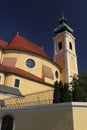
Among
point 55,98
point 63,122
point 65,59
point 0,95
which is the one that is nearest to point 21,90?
point 0,95

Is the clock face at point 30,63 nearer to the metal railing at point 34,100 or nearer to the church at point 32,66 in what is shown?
the church at point 32,66

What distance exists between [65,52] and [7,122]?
27.4 meters

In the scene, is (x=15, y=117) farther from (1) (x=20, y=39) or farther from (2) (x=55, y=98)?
(1) (x=20, y=39)

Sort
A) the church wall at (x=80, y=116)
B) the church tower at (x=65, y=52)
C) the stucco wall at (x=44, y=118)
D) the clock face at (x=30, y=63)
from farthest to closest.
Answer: the church tower at (x=65, y=52)
the clock face at (x=30, y=63)
the stucco wall at (x=44, y=118)
the church wall at (x=80, y=116)

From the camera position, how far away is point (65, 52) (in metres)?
37.2

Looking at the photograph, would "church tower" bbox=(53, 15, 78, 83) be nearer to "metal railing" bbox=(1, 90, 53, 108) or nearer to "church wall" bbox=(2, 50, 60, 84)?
"church wall" bbox=(2, 50, 60, 84)

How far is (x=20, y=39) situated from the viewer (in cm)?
3322

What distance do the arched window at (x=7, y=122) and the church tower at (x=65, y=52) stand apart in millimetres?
22601

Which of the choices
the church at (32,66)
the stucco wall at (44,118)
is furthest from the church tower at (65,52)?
the stucco wall at (44,118)

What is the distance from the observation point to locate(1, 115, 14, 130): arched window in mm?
11383

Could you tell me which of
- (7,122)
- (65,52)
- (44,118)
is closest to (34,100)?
(7,122)

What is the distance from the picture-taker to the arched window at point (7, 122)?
11.4 metres

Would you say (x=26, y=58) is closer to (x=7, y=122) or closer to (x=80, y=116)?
(x=7, y=122)

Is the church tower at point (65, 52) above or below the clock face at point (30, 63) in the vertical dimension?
above
